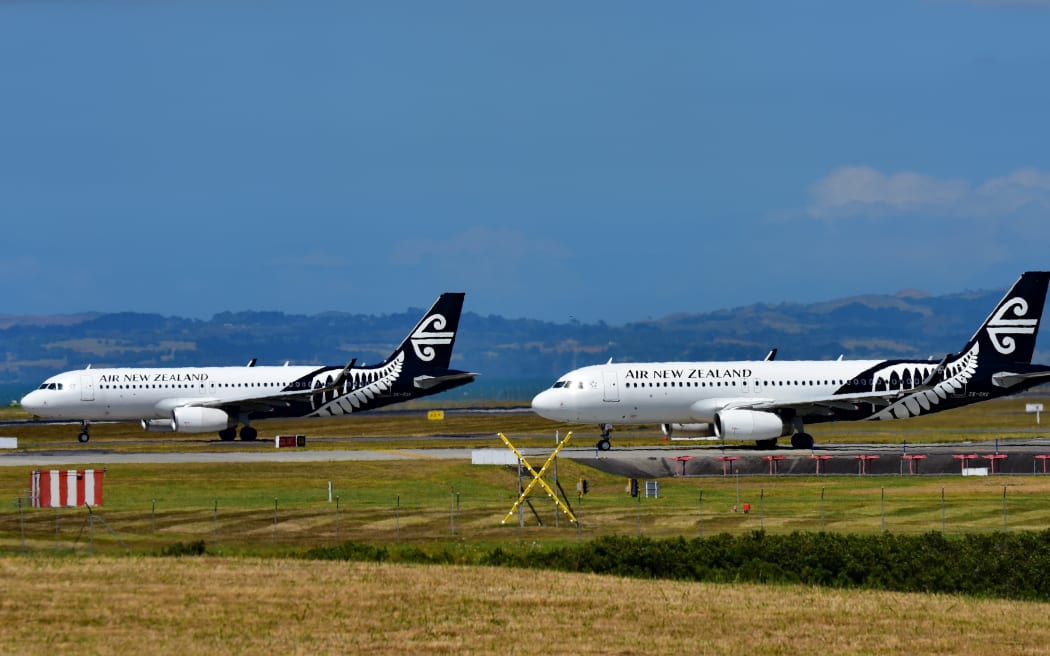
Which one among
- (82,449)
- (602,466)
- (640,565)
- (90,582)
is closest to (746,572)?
(640,565)

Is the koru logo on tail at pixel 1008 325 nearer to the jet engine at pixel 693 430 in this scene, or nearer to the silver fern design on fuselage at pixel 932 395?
the silver fern design on fuselage at pixel 932 395

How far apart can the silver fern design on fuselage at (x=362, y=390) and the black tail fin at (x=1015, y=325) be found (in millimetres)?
35301

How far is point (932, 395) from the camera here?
8244cm

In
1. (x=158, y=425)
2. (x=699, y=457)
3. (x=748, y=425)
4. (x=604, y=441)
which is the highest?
(x=158, y=425)

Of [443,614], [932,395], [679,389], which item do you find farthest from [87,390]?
[443,614]

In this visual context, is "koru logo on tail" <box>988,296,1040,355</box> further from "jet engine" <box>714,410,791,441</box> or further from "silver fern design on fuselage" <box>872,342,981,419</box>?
"jet engine" <box>714,410,791,441</box>

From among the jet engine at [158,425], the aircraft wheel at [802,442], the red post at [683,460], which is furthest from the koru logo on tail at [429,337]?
the red post at [683,460]

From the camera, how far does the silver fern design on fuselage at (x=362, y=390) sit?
95.5 metres

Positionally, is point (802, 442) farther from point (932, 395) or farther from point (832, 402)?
point (932, 395)

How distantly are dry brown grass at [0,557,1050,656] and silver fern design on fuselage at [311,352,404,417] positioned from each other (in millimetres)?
55985

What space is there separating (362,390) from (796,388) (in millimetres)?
28164

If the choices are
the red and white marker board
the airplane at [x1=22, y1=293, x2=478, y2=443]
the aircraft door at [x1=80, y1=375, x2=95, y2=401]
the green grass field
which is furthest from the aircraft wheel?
the red and white marker board

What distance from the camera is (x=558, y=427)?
11162cm

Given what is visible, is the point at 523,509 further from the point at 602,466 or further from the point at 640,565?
the point at 602,466
